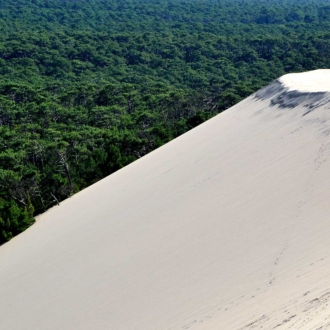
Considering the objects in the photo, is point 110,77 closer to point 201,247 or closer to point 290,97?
point 290,97

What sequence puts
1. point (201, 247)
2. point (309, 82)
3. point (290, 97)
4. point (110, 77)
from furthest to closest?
1. point (110, 77)
2. point (309, 82)
3. point (290, 97)
4. point (201, 247)

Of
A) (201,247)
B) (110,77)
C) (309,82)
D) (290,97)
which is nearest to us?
(201,247)

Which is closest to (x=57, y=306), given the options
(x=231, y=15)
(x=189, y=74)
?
(x=189, y=74)

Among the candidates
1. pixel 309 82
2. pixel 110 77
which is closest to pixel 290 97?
pixel 309 82

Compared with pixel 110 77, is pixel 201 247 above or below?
below

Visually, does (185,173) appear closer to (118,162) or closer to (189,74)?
Answer: (118,162)

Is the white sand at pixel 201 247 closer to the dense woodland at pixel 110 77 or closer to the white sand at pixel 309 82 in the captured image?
the white sand at pixel 309 82

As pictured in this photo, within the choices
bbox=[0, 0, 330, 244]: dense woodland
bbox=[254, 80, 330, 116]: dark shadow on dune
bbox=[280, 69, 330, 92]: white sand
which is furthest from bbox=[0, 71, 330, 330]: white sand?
bbox=[0, 0, 330, 244]: dense woodland
